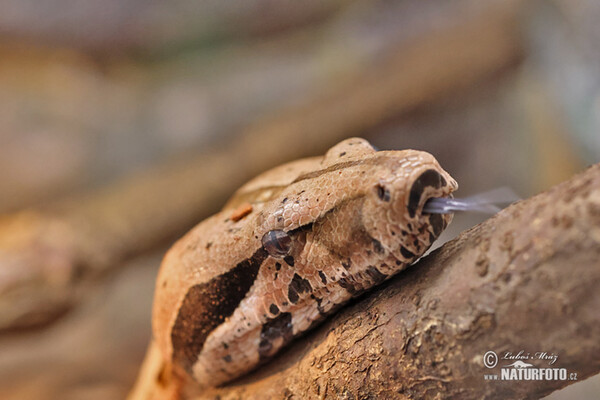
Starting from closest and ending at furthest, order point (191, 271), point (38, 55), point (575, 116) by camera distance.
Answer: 1. point (191, 271)
2. point (575, 116)
3. point (38, 55)

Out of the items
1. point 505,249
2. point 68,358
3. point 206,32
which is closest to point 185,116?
point 206,32

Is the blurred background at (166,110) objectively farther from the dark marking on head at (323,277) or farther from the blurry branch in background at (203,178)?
the dark marking on head at (323,277)

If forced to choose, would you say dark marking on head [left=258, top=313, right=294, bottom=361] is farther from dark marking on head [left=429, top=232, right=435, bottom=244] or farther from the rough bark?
dark marking on head [left=429, top=232, right=435, bottom=244]

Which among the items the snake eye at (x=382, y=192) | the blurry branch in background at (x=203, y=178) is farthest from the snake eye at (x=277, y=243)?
the blurry branch in background at (x=203, y=178)

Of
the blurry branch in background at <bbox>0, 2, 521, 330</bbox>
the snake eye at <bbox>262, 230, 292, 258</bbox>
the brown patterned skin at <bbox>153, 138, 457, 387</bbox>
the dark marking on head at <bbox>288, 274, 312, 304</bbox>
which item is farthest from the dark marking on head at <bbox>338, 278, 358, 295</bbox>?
the blurry branch in background at <bbox>0, 2, 521, 330</bbox>

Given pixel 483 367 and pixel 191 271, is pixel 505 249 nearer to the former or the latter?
pixel 483 367

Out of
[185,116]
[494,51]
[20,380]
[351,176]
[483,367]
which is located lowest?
[483,367]
